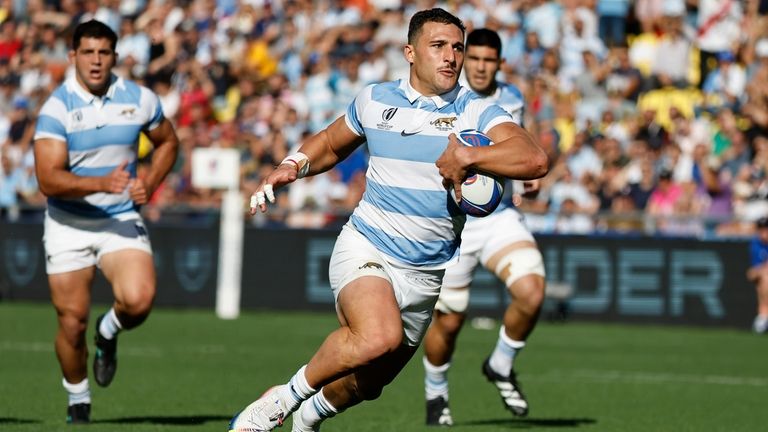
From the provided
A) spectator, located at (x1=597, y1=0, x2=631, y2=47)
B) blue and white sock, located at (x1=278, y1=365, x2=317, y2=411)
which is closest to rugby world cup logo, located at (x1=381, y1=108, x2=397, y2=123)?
blue and white sock, located at (x1=278, y1=365, x2=317, y2=411)

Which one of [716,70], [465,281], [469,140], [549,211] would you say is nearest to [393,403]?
[465,281]

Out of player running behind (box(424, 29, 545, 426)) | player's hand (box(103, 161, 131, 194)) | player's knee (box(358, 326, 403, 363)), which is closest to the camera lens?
player's knee (box(358, 326, 403, 363))

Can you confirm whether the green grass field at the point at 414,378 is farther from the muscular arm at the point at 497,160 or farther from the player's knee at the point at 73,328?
the muscular arm at the point at 497,160

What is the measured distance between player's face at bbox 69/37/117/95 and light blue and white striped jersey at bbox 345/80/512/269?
299cm

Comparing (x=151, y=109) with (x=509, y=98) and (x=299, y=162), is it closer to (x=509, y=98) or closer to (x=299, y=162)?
(x=509, y=98)

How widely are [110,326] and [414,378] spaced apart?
4450 millimetres

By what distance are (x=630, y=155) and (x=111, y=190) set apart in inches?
563

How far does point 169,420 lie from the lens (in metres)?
10.6

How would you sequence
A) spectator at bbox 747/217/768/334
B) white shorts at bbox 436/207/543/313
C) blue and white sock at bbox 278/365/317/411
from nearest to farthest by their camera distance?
1. blue and white sock at bbox 278/365/317/411
2. white shorts at bbox 436/207/543/313
3. spectator at bbox 747/217/768/334

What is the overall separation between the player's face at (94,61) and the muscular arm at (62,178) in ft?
1.63

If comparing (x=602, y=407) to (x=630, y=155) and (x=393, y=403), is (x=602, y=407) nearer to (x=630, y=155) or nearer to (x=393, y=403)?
(x=393, y=403)

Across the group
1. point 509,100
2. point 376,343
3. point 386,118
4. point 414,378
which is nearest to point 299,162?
point 386,118

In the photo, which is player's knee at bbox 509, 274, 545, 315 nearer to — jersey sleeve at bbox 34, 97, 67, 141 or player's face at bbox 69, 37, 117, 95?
player's face at bbox 69, 37, 117, 95

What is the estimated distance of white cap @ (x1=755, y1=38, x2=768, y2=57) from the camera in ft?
79.8
